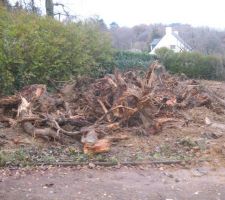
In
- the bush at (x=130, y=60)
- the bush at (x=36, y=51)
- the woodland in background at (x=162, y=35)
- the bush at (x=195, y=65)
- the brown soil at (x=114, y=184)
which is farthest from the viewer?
the woodland in background at (x=162, y=35)

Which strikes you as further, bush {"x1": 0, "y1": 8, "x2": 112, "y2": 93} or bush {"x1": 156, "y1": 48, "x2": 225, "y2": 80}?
bush {"x1": 156, "y1": 48, "x2": 225, "y2": 80}

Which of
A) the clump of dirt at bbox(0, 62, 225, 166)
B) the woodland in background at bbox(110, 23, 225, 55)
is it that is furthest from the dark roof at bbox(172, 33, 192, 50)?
the clump of dirt at bbox(0, 62, 225, 166)

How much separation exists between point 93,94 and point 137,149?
2.30 meters

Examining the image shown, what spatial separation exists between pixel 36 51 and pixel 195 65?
50.3 ft

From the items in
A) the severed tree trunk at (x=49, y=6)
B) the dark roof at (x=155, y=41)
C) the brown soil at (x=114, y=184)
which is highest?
the severed tree trunk at (x=49, y=6)

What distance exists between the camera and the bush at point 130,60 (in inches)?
867

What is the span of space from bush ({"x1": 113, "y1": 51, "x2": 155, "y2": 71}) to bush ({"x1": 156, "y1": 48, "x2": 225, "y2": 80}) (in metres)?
1.21

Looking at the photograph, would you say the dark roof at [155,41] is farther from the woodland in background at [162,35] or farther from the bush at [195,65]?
the bush at [195,65]

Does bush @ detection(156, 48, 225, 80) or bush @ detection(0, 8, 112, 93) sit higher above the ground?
bush @ detection(0, 8, 112, 93)

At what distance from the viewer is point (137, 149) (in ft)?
24.3

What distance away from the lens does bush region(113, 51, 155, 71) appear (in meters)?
22.0

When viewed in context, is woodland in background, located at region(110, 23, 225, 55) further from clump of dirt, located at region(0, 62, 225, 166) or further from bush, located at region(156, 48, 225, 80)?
clump of dirt, located at region(0, 62, 225, 166)

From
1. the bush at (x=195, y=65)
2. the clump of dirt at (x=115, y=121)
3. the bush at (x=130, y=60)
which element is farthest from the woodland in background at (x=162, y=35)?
the clump of dirt at (x=115, y=121)

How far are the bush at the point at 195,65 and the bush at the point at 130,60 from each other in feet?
3.97
